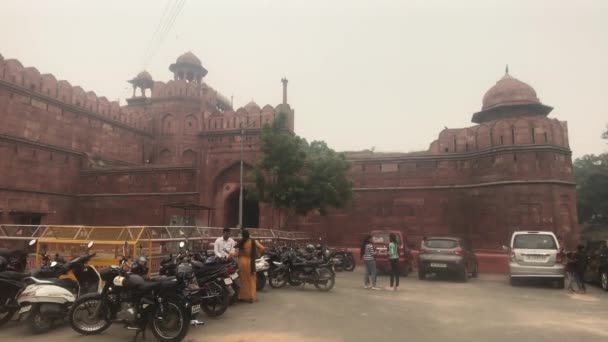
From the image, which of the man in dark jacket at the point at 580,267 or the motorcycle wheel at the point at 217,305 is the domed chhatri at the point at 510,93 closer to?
the man in dark jacket at the point at 580,267

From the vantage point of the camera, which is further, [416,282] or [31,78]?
[31,78]

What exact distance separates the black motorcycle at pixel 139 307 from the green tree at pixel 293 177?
10.5 meters

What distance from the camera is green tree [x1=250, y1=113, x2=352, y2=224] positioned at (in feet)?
51.8

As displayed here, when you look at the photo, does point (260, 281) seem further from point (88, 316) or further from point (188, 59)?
point (188, 59)

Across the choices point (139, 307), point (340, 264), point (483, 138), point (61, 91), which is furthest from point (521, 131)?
point (61, 91)

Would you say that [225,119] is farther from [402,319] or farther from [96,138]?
[402,319]

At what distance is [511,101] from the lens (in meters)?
18.4

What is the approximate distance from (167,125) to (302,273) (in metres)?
21.4

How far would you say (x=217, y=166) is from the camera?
20.3 metres

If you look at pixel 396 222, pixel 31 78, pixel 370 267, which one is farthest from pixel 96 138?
pixel 370 267

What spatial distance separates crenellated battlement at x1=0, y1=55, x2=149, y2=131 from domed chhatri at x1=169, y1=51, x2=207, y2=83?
5700mm

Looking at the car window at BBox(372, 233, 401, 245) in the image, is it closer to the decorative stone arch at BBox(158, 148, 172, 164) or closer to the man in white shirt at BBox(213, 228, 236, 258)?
the man in white shirt at BBox(213, 228, 236, 258)

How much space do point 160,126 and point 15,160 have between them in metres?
9.61

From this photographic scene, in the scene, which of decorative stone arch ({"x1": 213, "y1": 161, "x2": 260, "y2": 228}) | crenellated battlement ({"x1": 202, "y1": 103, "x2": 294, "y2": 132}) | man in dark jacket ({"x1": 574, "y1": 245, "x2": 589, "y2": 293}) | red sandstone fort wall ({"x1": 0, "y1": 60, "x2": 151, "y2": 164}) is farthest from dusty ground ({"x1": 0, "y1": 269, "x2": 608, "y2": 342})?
red sandstone fort wall ({"x1": 0, "y1": 60, "x2": 151, "y2": 164})
